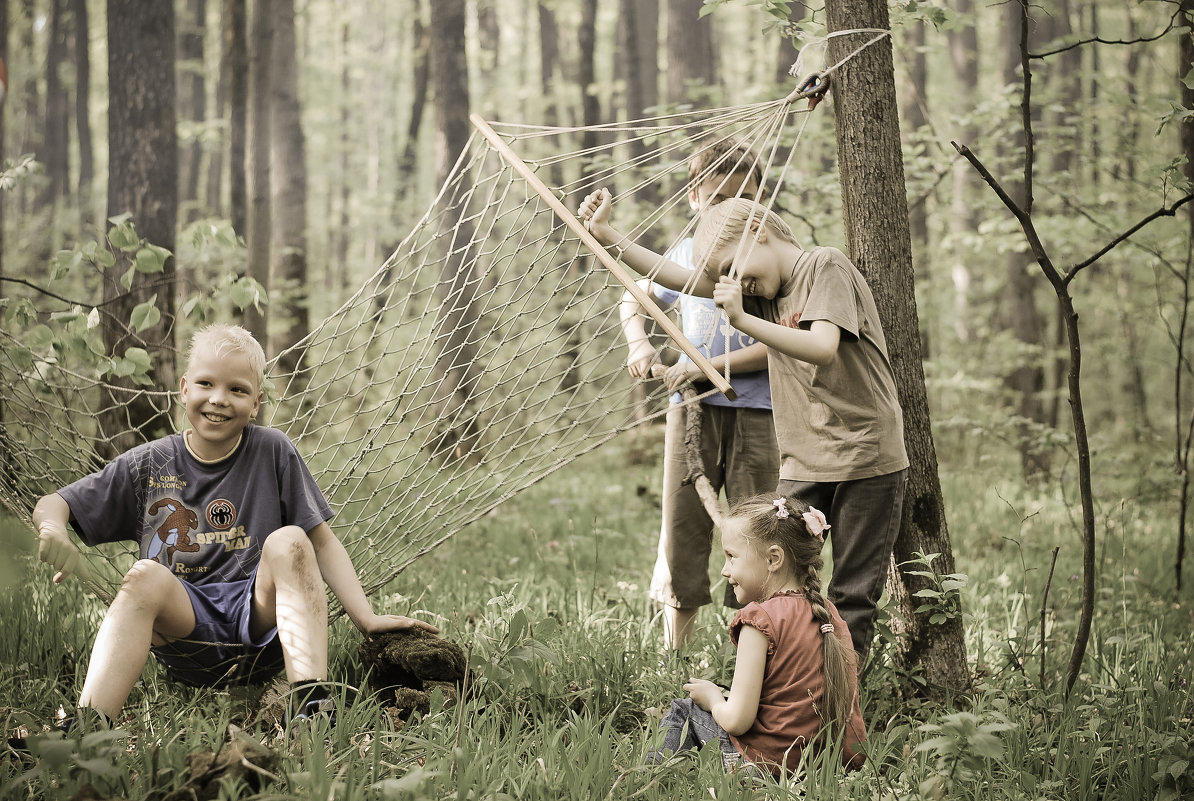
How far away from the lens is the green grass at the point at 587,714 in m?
1.44

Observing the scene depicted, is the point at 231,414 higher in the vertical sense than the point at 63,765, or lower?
higher

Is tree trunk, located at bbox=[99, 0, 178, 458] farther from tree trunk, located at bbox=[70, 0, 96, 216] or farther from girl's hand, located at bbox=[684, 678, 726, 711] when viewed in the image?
tree trunk, located at bbox=[70, 0, 96, 216]

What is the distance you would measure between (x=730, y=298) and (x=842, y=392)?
0.35 m

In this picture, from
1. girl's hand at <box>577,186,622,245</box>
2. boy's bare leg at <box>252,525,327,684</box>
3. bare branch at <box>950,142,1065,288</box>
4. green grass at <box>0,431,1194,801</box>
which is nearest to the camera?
green grass at <box>0,431,1194,801</box>

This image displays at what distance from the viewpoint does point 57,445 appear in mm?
2193

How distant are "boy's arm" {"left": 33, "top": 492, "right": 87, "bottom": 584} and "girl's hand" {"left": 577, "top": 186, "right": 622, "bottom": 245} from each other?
1230mm

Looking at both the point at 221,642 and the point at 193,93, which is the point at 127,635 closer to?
the point at 221,642

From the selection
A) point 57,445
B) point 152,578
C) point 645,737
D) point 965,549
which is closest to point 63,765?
point 152,578

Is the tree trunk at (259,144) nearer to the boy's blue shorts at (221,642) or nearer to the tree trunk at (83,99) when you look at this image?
the boy's blue shorts at (221,642)

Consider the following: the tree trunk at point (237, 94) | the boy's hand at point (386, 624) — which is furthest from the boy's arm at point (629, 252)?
the tree trunk at point (237, 94)

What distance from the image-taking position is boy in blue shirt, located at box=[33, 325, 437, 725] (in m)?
1.78

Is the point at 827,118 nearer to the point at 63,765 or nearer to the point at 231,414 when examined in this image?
the point at 231,414

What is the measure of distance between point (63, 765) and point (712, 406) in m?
1.58

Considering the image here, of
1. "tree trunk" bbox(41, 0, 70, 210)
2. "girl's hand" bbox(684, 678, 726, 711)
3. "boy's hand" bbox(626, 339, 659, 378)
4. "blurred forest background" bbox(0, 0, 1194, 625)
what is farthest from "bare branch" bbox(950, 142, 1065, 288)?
"tree trunk" bbox(41, 0, 70, 210)
